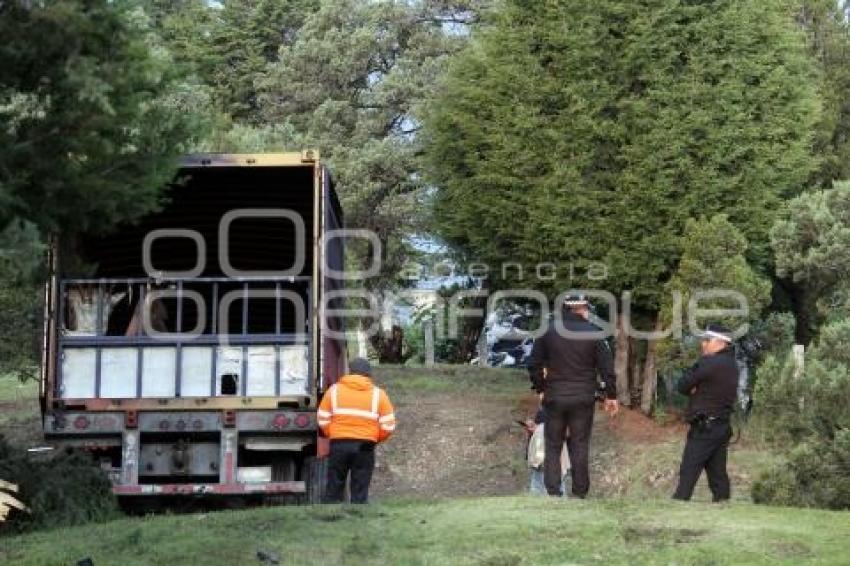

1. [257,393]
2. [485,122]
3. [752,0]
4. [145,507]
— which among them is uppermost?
[752,0]

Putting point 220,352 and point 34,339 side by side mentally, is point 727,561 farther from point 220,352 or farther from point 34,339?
point 34,339

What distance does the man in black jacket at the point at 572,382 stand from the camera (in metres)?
11.0

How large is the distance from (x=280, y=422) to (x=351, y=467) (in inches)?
42.9

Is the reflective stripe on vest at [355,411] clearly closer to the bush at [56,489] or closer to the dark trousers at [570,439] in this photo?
the dark trousers at [570,439]

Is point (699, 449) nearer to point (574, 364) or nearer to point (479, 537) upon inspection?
point (574, 364)

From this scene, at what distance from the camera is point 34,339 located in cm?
1819

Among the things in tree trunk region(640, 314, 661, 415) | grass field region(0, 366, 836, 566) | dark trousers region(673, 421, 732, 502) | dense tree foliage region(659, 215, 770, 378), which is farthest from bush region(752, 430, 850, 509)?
tree trunk region(640, 314, 661, 415)

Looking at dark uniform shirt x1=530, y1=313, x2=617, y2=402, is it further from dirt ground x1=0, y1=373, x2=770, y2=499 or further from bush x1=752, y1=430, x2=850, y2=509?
dirt ground x1=0, y1=373, x2=770, y2=499

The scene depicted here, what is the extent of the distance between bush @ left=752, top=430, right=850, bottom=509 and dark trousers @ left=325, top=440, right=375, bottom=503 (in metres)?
3.87

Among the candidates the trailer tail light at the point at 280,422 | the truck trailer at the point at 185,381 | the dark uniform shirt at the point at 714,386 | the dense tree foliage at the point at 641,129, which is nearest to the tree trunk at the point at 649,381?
the dense tree foliage at the point at 641,129

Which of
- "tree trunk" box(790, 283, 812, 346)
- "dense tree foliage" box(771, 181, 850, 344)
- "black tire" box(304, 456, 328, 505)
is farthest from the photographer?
"tree trunk" box(790, 283, 812, 346)

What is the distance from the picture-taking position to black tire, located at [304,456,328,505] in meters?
12.8

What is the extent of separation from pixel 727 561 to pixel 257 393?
557 centimetres

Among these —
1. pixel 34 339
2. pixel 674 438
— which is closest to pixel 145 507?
pixel 34 339
